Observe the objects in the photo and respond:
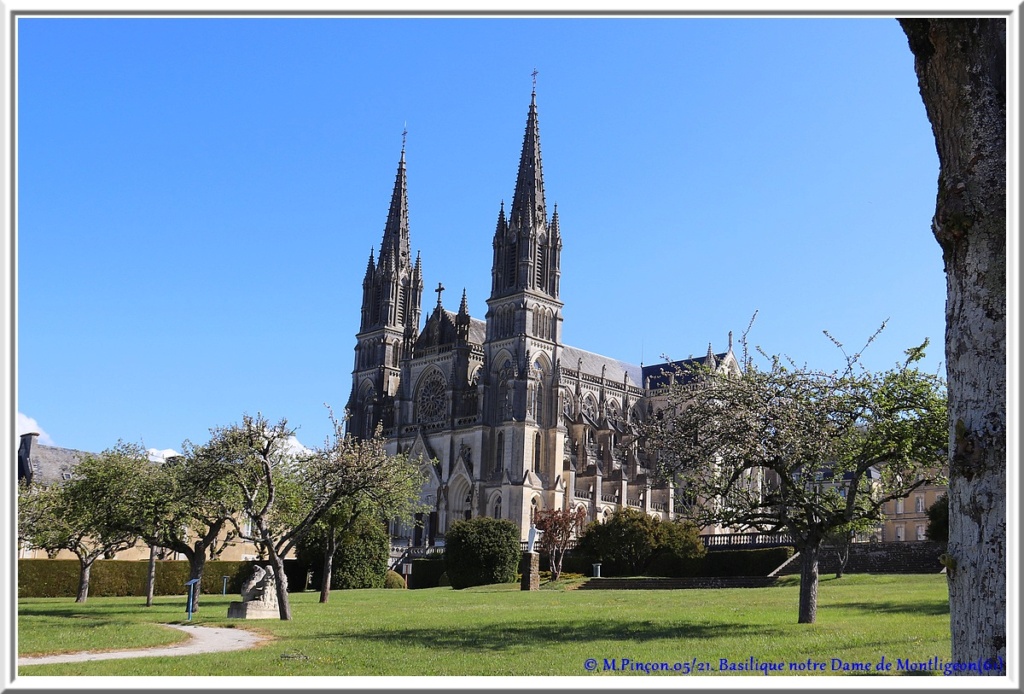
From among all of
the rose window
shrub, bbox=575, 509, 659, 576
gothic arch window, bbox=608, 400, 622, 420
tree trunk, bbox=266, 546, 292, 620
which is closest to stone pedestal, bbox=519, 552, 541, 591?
shrub, bbox=575, 509, 659, 576

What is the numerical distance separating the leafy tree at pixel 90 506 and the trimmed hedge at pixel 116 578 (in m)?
5.12

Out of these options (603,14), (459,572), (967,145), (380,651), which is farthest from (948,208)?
(459,572)

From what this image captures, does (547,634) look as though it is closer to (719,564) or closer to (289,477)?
(289,477)

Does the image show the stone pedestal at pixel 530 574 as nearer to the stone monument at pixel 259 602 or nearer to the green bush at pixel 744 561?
the green bush at pixel 744 561

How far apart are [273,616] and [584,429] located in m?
61.1

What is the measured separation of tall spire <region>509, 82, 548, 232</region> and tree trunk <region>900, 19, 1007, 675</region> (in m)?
73.1

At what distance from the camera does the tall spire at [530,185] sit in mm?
80750

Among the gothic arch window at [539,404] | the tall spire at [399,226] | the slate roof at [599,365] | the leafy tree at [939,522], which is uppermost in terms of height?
the tall spire at [399,226]

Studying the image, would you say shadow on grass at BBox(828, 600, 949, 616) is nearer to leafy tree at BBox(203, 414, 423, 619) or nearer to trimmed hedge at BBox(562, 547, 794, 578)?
leafy tree at BBox(203, 414, 423, 619)

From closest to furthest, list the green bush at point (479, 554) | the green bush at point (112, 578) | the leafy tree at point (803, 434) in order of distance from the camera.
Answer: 1. the leafy tree at point (803, 434)
2. the green bush at point (112, 578)
3. the green bush at point (479, 554)

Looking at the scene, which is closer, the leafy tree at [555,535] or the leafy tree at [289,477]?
the leafy tree at [289,477]

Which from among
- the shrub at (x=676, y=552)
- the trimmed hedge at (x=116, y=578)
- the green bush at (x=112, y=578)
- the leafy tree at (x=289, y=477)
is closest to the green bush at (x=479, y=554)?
the shrub at (x=676, y=552)

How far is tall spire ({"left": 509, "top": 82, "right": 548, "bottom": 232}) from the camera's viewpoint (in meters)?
80.8

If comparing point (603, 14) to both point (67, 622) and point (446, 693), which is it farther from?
point (67, 622)
